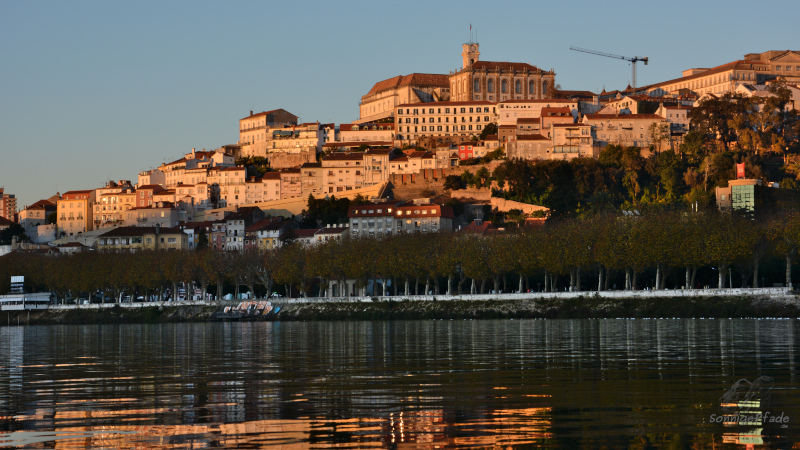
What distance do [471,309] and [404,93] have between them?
83040mm

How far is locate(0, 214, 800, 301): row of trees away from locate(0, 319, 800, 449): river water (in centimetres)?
2697

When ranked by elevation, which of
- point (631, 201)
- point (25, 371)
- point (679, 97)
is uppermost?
point (679, 97)

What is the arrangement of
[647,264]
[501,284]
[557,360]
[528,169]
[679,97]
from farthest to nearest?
[679,97], [528,169], [501,284], [647,264], [557,360]

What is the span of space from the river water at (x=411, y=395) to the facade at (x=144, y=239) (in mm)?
83488

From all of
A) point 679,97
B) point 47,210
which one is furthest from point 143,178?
point 679,97

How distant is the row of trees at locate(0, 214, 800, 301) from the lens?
6462 cm

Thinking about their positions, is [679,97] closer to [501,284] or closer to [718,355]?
[501,284]

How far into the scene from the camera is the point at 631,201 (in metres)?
107

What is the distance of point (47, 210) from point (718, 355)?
141 meters

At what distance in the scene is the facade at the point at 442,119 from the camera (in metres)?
137

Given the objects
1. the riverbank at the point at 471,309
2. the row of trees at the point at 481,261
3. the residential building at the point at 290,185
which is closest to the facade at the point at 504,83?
the residential building at the point at 290,185

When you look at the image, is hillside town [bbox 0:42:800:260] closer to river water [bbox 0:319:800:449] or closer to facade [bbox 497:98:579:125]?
facade [bbox 497:98:579:125]

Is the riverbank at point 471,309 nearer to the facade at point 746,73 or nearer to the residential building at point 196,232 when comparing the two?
the residential building at point 196,232

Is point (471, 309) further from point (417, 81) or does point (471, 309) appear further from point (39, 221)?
point (39, 221)
